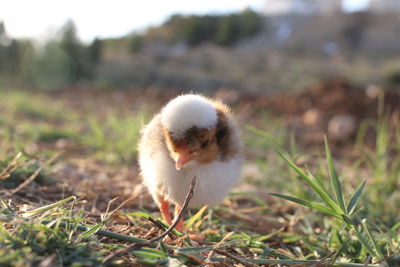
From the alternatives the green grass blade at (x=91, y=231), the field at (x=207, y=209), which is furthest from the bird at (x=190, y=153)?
the green grass blade at (x=91, y=231)

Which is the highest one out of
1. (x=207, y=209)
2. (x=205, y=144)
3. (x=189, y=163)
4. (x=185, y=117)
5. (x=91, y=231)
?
(x=185, y=117)

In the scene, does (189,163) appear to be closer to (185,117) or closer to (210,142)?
(210,142)

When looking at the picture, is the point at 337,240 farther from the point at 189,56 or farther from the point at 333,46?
the point at 333,46

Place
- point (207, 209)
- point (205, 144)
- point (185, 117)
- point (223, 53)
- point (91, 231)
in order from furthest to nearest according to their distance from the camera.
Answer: point (223, 53)
point (207, 209)
point (205, 144)
point (185, 117)
point (91, 231)

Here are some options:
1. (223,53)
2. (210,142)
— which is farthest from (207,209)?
(223,53)

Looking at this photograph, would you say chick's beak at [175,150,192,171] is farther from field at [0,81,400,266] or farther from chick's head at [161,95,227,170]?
field at [0,81,400,266]

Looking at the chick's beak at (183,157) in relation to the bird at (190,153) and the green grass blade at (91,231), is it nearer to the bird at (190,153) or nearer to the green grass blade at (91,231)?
the bird at (190,153)

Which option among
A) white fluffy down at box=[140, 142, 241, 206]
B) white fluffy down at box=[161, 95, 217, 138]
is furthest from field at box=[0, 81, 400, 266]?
white fluffy down at box=[161, 95, 217, 138]

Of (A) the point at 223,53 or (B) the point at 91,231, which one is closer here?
(B) the point at 91,231
